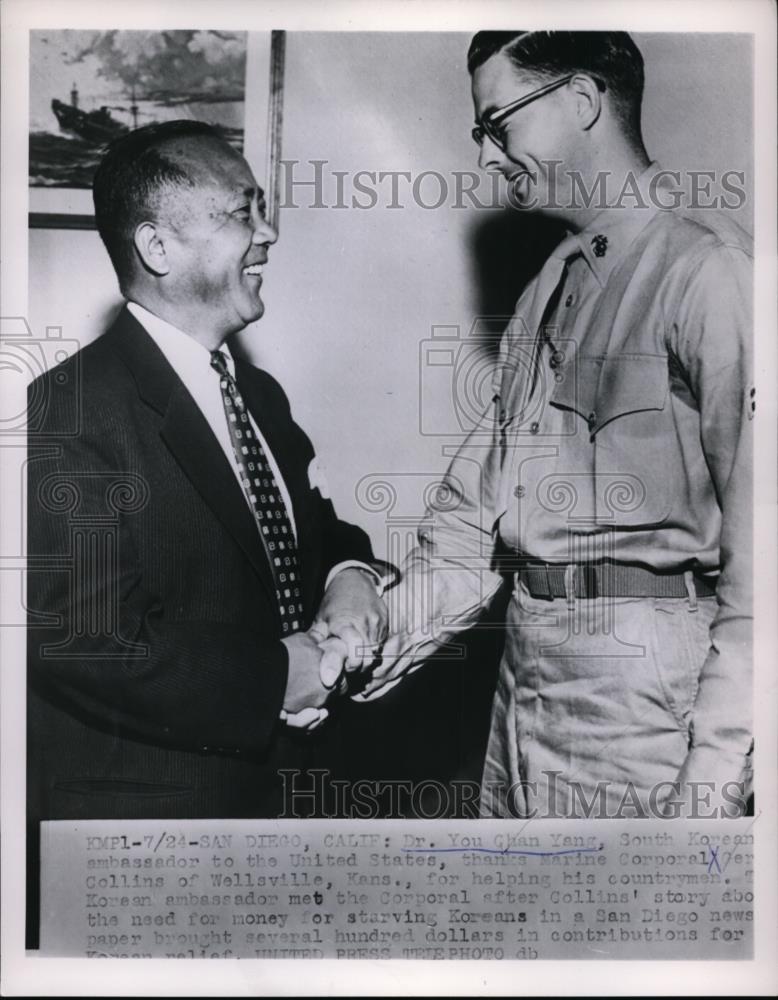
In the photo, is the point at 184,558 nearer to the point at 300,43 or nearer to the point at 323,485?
the point at 323,485

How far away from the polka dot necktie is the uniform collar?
760 millimetres

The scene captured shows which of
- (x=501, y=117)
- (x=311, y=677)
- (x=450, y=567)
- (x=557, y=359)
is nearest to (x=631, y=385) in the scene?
(x=557, y=359)

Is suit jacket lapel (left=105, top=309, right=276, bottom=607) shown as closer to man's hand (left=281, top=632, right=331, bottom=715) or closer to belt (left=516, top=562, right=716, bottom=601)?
man's hand (left=281, top=632, right=331, bottom=715)

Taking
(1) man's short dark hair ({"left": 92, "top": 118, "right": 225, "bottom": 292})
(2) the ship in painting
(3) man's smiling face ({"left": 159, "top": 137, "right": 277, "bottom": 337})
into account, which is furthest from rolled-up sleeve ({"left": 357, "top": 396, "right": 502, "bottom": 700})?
(2) the ship in painting

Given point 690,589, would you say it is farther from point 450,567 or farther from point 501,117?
point 501,117

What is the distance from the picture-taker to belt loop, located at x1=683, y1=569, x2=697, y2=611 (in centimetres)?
200

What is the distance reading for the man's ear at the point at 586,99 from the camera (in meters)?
2.05

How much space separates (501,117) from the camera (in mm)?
2051

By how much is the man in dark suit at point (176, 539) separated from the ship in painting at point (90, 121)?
0.03m

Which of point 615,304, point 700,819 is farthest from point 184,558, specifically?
point 700,819

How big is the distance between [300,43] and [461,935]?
6.26 feet

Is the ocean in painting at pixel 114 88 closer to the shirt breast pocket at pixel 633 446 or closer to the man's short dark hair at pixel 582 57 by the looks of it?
the man's short dark hair at pixel 582 57

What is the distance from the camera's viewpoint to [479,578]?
2041mm

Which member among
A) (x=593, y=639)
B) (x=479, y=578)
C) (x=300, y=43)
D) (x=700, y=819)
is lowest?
(x=700, y=819)
